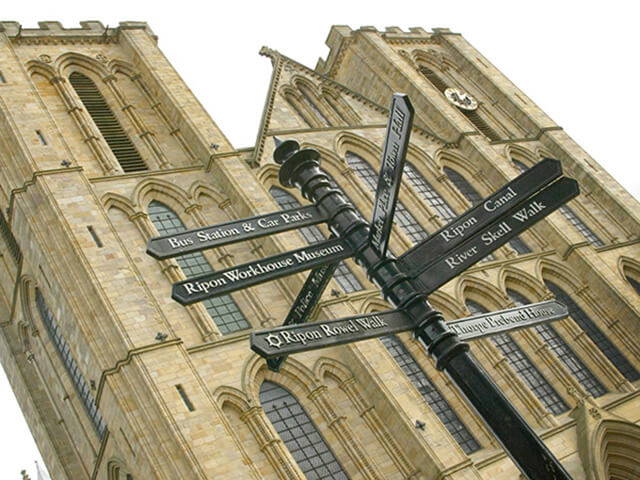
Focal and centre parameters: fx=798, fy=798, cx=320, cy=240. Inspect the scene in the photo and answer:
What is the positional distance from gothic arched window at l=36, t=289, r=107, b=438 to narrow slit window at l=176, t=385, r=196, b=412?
467cm

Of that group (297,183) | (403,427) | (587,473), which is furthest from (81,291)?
(587,473)

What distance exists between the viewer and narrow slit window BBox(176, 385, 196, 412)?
56.5ft

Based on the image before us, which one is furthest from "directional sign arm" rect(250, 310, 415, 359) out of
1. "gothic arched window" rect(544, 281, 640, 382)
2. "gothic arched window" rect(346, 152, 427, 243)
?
"gothic arched window" rect(544, 281, 640, 382)

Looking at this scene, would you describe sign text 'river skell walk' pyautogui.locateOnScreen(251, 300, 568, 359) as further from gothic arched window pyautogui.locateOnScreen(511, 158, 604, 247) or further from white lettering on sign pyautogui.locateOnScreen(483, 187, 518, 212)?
gothic arched window pyautogui.locateOnScreen(511, 158, 604, 247)

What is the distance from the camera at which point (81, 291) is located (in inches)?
761

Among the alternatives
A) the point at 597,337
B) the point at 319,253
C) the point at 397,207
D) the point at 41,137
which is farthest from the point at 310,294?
the point at 597,337

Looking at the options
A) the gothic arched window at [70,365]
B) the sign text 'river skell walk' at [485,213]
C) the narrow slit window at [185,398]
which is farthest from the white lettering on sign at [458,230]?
the gothic arched window at [70,365]

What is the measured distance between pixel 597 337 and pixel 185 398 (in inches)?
593

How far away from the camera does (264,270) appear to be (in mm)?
8625

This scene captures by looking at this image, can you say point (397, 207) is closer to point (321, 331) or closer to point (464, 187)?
point (464, 187)

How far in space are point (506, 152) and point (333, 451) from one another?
17.0m

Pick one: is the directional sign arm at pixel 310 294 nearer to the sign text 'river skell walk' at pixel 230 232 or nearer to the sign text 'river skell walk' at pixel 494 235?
the sign text 'river skell walk' at pixel 230 232

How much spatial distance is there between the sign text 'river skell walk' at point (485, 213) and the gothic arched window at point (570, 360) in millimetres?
17214

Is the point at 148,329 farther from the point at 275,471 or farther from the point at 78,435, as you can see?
the point at 78,435
